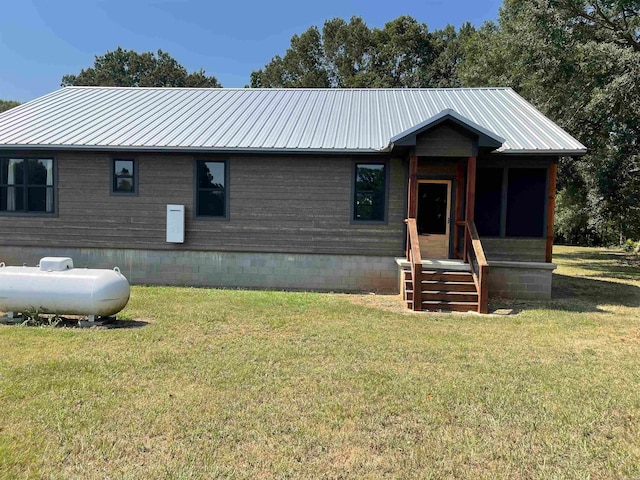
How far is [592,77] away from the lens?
15.3m

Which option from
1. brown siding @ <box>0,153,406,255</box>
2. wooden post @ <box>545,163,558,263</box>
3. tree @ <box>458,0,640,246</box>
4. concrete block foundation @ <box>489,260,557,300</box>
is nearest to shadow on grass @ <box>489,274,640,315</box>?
concrete block foundation @ <box>489,260,557,300</box>

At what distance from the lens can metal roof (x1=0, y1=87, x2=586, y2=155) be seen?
10391 mm

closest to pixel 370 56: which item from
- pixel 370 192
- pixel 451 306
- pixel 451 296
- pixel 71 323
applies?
pixel 370 192

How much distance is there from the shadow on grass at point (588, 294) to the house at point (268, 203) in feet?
2.51

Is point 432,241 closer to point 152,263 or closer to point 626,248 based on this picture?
point 152,263

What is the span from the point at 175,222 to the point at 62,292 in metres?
4.41

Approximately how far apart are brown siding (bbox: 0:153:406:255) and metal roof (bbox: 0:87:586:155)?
49 centimetres

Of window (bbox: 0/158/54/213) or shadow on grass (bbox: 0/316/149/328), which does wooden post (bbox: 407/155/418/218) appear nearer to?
shadow on grass (bbox: 0/316/149/328)

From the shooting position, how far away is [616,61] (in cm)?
1427

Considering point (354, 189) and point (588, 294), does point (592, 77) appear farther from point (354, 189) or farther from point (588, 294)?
point (354, 189)

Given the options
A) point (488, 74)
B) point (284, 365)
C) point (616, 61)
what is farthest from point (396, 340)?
point (488, 74)

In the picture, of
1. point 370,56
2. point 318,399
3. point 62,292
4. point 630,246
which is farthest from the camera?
point 370,56

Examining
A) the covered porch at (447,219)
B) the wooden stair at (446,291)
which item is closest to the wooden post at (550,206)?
the covered porch at (447,219)

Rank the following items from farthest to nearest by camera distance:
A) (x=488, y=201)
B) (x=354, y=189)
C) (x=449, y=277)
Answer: (x=354, y=189) → (x=488, y=201) → (x=449, y=277)
